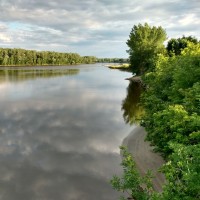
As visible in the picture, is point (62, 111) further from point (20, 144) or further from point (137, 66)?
point (137, 66)

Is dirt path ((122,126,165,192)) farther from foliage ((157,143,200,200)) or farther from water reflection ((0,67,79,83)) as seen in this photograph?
water reflection ((0,67,79,83))

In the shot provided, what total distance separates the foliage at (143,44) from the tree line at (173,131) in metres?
61.6

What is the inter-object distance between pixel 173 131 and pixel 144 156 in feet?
30.8

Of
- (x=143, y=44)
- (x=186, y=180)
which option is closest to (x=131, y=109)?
(x=186, y=180)

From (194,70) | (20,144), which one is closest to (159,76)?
(194,70)

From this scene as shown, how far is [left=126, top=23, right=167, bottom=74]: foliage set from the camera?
99.1m

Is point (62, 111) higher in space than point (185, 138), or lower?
lower

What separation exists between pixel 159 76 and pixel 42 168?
620 inches

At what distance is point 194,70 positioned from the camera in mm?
24031

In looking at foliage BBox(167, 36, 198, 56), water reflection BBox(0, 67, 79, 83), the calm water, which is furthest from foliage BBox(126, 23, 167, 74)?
the calm water

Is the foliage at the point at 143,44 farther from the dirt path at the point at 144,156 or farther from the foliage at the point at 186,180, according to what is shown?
the foliage at the point at 186,180

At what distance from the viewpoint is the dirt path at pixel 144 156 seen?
2231cm

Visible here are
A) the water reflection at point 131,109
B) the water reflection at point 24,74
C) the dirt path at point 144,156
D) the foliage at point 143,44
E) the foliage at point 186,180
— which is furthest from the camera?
the water reflection at point 24,74

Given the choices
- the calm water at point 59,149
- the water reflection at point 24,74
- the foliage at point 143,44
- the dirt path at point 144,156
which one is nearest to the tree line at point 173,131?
the dirt path at point 144,156
